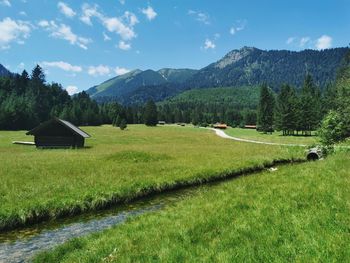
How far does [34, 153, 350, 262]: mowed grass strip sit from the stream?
1.34 metres

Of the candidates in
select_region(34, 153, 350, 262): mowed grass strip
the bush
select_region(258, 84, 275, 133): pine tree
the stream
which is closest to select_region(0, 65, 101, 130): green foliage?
select_region(258, 84, 275, 133): pine tree

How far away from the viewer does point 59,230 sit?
49.8 feet

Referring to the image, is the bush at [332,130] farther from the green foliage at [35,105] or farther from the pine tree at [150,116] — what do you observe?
the pine tree at [150,116]

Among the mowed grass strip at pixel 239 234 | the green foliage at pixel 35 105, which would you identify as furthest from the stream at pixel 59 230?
the green foliage at pixel 35 105

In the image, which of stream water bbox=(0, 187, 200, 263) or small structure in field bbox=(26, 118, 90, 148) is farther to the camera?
small structure in field bbox=(26, 118, 90, 148)

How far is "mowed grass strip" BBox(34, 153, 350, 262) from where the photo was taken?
345 inches

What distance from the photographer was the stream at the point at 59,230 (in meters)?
12.6

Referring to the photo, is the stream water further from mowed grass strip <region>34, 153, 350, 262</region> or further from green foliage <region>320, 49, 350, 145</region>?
green foliage <region>320, 49, 350, 145</region>

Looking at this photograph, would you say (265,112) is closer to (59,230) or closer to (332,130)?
(332,130)

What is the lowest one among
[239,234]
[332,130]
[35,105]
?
[239,234]

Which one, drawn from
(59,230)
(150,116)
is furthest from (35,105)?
(59,230)

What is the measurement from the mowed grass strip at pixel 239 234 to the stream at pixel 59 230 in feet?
4.38

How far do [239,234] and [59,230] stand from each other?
8.30 meters

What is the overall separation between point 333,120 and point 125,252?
43.6 metres
